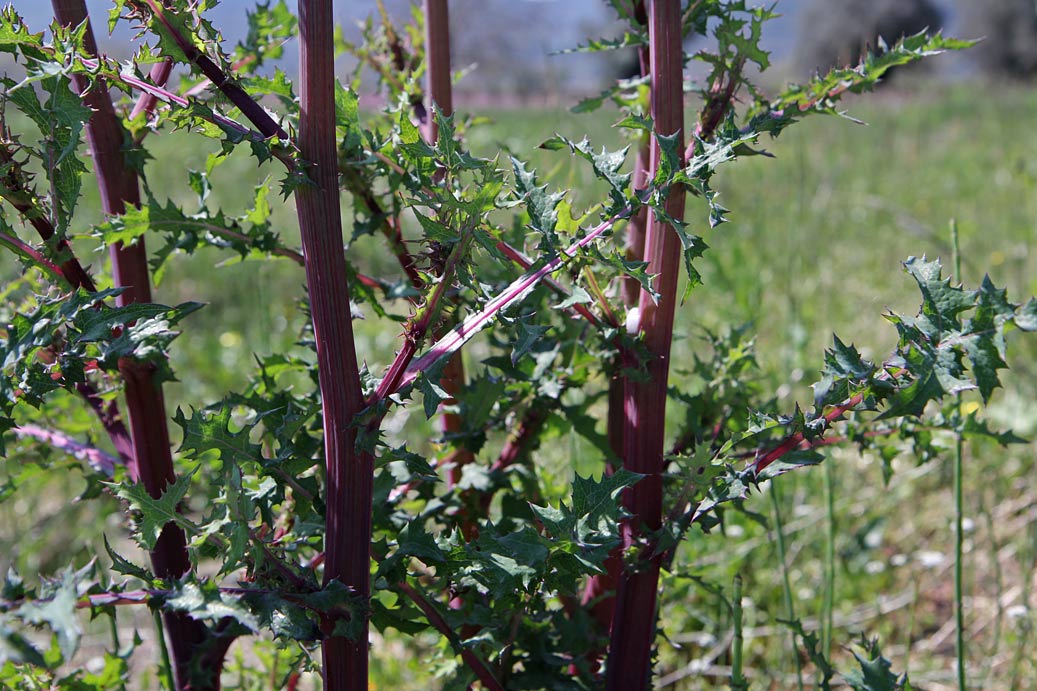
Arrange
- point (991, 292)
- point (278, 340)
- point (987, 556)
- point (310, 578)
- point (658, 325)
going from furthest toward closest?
point (278, 340), point (987, 556), point (658, 325), point (310, 578), point (991, 292)

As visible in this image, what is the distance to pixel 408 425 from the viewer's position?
10.4 feet

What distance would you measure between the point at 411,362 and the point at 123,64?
1.60 feet

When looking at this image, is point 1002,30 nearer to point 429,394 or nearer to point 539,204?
point 539,204

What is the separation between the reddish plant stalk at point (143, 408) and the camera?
117 centimetres

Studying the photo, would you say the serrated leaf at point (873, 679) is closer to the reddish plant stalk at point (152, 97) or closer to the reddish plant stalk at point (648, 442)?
the reddish plant stalk at point (648, 442)

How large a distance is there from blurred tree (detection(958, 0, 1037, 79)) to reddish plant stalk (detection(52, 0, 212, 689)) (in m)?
27.4

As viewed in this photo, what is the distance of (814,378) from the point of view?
9.18 feet

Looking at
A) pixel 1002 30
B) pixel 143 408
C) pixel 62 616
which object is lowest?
pixel 62 616

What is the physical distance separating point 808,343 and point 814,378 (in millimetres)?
342

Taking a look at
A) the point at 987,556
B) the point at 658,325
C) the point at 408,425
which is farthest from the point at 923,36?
the point at 408,425

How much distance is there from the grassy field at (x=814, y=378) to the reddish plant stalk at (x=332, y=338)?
0.92ft

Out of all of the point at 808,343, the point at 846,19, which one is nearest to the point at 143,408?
the point at 808,343

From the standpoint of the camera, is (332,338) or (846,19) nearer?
(332,338)

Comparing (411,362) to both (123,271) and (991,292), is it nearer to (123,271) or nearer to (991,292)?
(123,271)
